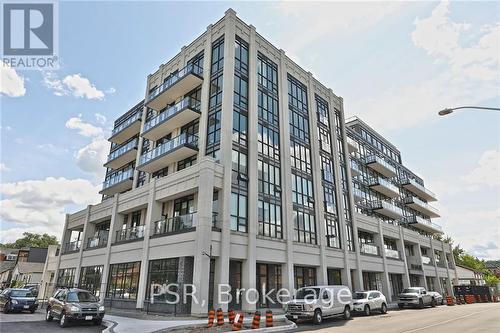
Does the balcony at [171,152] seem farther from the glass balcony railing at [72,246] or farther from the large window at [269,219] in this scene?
the glass balcony railing at [72,246]

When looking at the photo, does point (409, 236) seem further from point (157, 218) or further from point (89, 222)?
point (89, 222)

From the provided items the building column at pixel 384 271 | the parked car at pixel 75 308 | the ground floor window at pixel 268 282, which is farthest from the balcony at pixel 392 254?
the parked car at pixel 75 308

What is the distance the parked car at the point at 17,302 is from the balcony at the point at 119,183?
13009mm

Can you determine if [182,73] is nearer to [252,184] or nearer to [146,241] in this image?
[252,184]

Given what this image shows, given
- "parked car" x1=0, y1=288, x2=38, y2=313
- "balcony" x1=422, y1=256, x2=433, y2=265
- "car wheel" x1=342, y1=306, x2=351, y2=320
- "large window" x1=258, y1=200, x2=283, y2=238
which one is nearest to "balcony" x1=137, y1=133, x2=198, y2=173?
"large window" x1=258, y1=200, x2=283, y2=238

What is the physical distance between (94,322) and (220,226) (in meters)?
8.53

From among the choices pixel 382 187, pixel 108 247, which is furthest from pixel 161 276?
pixel 382 187

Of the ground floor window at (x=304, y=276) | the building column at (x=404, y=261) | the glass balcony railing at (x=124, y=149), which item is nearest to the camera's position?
the ground floor window at (x=304, y=276)

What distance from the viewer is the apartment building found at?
71.1 ft

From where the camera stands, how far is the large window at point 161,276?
67.9ft

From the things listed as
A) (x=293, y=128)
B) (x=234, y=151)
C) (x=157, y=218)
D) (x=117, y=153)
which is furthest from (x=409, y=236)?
(x=117, y=153)

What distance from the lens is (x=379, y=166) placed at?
47.3 meters

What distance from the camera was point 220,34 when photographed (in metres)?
28.1

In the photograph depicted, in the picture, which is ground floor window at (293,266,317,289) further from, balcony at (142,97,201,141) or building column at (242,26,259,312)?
balcony at (142,97,201,141)
